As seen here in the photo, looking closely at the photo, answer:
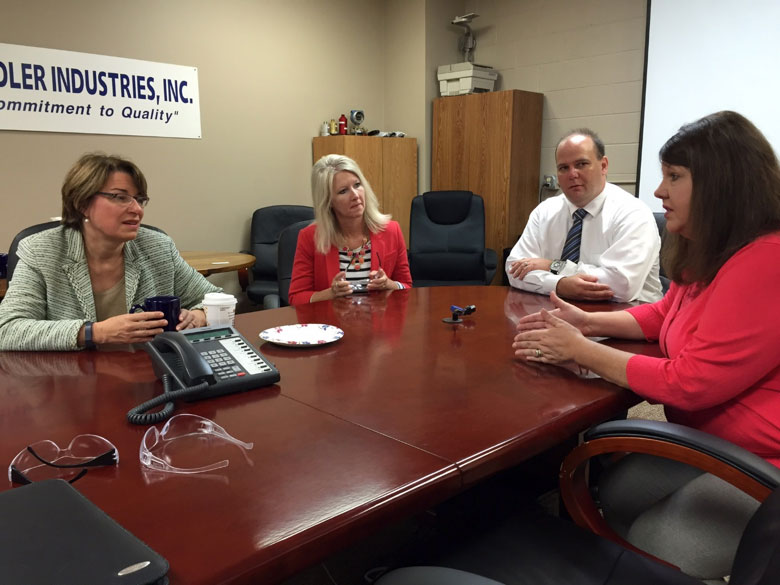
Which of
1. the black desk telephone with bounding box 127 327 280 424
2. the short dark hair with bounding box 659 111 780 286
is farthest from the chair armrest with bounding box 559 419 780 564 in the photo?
the black desk telephone with bounding box 127 327 280 424

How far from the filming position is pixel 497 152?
14.9ft

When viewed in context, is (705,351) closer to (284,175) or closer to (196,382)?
(196,382)

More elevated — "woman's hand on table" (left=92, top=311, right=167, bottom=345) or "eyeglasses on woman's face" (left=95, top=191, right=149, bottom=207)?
"eyeglasses on woman's face" (left=95, top=191, right=149, bottom=207)

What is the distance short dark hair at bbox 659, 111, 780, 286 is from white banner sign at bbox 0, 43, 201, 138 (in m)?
3.56

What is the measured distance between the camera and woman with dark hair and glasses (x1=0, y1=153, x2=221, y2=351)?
1.54 meters

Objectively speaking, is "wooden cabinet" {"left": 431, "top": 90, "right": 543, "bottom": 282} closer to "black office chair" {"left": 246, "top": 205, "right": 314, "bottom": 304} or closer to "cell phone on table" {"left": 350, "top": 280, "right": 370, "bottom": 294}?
"black office chair" {"left": 246, "top": 205, "right": 314, "bottom": 304}

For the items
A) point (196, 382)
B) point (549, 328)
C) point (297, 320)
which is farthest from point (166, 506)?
point (297, 320)

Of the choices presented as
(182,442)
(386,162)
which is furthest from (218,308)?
(386,162)

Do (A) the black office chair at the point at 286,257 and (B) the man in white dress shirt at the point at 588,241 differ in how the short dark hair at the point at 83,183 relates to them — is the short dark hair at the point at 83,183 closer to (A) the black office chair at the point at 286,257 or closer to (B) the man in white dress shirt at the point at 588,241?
(A) the black office chair at the point at 286,257

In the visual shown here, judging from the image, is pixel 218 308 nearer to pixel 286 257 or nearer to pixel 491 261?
pixel 286 257

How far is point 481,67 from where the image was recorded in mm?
4773

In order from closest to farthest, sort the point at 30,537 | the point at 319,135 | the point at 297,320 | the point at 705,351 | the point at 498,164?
the point at 30,537, the point at 705,351, the point at 297,320, the point at 498,164, the point at 319,135

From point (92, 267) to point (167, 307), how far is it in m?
0.51

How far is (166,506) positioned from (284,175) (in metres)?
4.20
